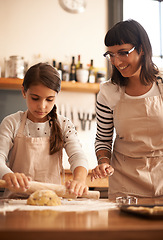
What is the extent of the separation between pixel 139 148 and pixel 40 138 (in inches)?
18.2

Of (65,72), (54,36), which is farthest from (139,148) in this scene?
(54,36)

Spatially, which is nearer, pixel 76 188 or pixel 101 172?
pixel 76 188

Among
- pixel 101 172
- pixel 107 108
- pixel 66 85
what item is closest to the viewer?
pixel 101 172

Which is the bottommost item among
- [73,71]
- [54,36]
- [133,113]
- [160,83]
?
[133,113]

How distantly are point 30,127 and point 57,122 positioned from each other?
0.13 meters

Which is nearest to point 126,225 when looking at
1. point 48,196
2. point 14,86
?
point 48,196

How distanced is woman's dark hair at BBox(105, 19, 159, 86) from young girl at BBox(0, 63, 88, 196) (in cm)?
33

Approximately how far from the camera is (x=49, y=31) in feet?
12.3

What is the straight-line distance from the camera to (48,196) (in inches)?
42.1

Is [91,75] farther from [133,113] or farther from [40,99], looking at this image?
[40,99]

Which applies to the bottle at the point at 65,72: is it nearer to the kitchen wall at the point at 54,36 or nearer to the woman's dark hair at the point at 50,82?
the kitchen wall at the point at 54,36

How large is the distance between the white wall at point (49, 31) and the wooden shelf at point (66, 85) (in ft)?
1.04

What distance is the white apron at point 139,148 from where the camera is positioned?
1.46 metres

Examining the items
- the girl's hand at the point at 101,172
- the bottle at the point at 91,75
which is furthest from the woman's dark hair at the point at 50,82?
the bottle at the point at 91,75
